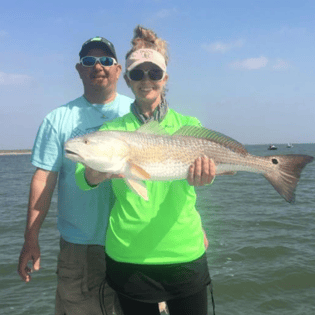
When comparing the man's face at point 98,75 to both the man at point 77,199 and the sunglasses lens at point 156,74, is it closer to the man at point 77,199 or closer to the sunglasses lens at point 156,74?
the man at point 77,199

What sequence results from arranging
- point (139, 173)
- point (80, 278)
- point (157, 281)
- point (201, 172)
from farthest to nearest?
point (80, 278) < point (201, 172) < point (139, 173) < point (157, 281)

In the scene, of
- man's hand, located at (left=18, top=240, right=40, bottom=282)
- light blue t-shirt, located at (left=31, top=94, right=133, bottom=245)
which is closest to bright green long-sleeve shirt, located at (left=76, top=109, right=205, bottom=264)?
light blue t-shirt, located at (left=31, top=94, right=133, bottom=245)

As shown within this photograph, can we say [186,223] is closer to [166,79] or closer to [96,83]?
[166,79]

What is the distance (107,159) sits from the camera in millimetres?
3293

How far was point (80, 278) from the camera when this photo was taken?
14.4 ft

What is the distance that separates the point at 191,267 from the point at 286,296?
5.82m

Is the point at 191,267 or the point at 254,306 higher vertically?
the point at 191,267

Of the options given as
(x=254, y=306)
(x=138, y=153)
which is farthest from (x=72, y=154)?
(x=254, y=306)

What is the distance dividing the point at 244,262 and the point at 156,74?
7725 millimetres

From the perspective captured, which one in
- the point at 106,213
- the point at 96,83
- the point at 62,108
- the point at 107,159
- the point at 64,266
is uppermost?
the point at 96,83

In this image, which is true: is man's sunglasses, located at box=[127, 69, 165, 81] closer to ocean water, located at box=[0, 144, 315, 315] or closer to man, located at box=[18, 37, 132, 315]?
man, located at box=[18, 37, 132, 315]

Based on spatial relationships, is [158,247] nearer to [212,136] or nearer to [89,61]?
[212,136]

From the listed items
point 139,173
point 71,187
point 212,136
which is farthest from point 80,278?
point 212,136

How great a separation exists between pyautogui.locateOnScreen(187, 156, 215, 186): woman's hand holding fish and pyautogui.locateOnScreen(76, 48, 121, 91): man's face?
6.20ft
